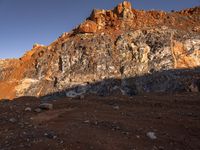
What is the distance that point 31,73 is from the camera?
109 ft

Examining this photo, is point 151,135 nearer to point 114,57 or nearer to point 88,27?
point 114,57

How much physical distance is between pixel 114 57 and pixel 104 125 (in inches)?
871

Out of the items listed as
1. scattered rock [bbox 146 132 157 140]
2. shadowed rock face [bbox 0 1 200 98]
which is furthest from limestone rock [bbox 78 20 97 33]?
scattered rock [bbox 146 132 157 140]

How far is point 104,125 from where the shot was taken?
8.92 m

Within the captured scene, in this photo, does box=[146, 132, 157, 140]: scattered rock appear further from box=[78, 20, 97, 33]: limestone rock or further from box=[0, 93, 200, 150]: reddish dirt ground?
box=[78, 20, 97, 33]: limestone rock

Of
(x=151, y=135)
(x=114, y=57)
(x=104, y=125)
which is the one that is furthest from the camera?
(x=114, y=57)

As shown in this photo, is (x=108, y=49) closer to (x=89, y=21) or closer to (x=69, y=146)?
(x=89, y=21)

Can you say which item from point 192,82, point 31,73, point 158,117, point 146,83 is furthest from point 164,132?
point 31,73

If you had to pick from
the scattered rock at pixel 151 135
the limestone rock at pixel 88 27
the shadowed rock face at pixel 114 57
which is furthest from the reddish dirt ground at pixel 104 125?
the limestone rock at pixel 88 27

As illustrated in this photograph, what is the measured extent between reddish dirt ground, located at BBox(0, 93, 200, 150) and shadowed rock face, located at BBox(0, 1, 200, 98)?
13.2 meters

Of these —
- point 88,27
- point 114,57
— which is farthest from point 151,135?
point 88,27

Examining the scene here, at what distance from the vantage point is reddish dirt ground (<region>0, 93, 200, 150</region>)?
7.40 meters

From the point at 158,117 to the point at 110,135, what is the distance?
2.67m

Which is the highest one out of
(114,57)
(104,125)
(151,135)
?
(114,57)
